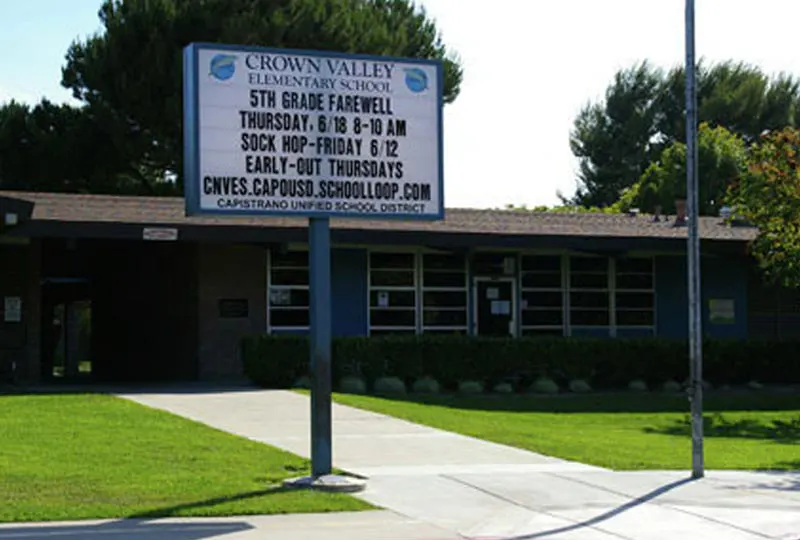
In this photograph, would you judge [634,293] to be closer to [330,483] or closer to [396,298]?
[396,298]

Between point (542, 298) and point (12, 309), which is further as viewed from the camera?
point (542, 298)

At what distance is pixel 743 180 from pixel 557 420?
6625 mm

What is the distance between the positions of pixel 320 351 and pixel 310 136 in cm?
231

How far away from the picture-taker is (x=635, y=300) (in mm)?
30188

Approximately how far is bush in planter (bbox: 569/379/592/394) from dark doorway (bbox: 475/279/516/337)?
8.56 feet


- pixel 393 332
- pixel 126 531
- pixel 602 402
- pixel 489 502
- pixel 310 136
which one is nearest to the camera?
pixel 126 531

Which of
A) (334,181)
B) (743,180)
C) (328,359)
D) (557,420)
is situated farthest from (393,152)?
(743,180)

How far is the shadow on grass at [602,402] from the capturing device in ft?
75.2

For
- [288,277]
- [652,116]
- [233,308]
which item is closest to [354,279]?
[288,277]

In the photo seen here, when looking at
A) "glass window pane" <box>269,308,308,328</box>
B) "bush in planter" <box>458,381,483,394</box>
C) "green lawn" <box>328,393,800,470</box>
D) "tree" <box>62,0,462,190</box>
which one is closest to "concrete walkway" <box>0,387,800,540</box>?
"green lawn" <box>328,393,800,470</box>

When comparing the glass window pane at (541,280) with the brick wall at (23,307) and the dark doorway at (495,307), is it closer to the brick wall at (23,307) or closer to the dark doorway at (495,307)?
the dark doorway at (495,307)

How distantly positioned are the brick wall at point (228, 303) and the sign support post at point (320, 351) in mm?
12340

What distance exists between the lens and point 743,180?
965 inches

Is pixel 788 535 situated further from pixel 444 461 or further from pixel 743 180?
pixel 743 180
